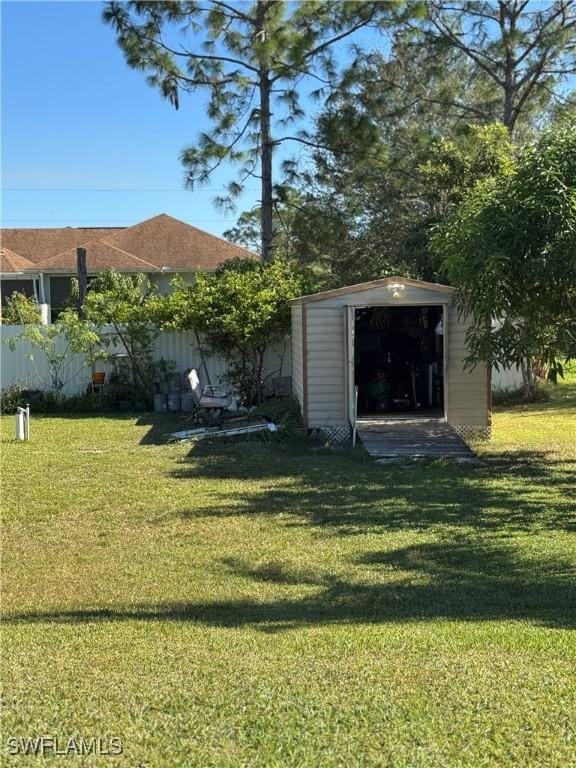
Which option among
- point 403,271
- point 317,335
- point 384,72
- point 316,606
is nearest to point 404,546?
point 316,606

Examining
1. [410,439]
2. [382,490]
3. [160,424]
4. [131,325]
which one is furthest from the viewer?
[131,325]

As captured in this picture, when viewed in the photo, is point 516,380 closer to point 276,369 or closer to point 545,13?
point 276,369

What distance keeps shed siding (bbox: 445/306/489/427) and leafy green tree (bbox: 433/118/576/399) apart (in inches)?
76.8

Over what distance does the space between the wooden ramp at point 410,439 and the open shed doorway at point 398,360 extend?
156 centimetres

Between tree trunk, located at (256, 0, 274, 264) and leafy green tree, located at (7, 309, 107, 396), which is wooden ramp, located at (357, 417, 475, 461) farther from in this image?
tree trunk, located at (256, 0, 274, 264)

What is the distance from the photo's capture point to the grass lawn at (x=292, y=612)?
2.79 metres

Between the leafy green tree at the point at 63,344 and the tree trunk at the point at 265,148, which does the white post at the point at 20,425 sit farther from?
the tree trunk at the point at 265,148

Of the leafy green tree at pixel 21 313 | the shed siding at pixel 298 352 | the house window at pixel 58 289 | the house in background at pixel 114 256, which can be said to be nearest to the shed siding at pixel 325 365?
the shed siding at pixel 298 352

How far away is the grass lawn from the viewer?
9.16 ft

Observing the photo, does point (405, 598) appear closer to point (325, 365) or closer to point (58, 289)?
point (325, 365)

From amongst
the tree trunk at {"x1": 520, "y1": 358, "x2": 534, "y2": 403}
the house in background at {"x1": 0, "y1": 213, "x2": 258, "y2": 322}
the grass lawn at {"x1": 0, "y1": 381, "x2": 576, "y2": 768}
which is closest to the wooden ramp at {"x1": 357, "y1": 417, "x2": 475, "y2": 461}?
the grass lawn at {"x1": 0, "y1": 381, "x2": 576, "y2": 768}

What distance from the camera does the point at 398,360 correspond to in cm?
1471

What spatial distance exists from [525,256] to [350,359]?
381 centimetres

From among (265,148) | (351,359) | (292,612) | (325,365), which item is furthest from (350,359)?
(265,148)
